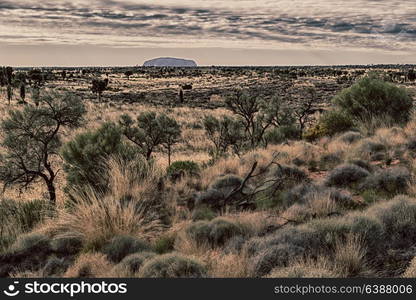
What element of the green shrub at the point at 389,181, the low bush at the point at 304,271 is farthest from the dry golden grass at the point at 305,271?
the green shrub at the point at 389,181

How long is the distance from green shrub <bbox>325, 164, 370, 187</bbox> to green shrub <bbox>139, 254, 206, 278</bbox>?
17.4 feet

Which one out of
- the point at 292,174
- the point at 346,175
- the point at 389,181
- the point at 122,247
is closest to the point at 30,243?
the point at 122,247

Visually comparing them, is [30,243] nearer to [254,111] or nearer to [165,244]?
[165,244]

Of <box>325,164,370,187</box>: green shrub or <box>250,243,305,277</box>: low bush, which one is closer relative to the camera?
<box>250,243,305,277</box>: low bush

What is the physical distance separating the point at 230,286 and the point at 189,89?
67295 mm

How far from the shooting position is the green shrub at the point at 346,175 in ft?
31.1

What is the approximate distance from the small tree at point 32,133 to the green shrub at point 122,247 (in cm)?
515

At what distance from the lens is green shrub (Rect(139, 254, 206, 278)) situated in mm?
4859

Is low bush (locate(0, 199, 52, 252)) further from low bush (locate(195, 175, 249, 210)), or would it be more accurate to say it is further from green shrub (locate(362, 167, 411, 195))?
green shrub (locate(362, 167, 411, 195))

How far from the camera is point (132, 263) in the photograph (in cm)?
538

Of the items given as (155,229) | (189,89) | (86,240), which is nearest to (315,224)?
(155,229)

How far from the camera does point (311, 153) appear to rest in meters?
13.3

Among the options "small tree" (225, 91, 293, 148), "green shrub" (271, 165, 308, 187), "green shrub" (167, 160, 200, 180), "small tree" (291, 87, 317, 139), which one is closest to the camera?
"green shrub" (271, 165, 308, 187)

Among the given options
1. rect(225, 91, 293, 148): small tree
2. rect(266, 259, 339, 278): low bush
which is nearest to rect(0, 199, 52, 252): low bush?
rect(266, 259, 339, 278): low bush
